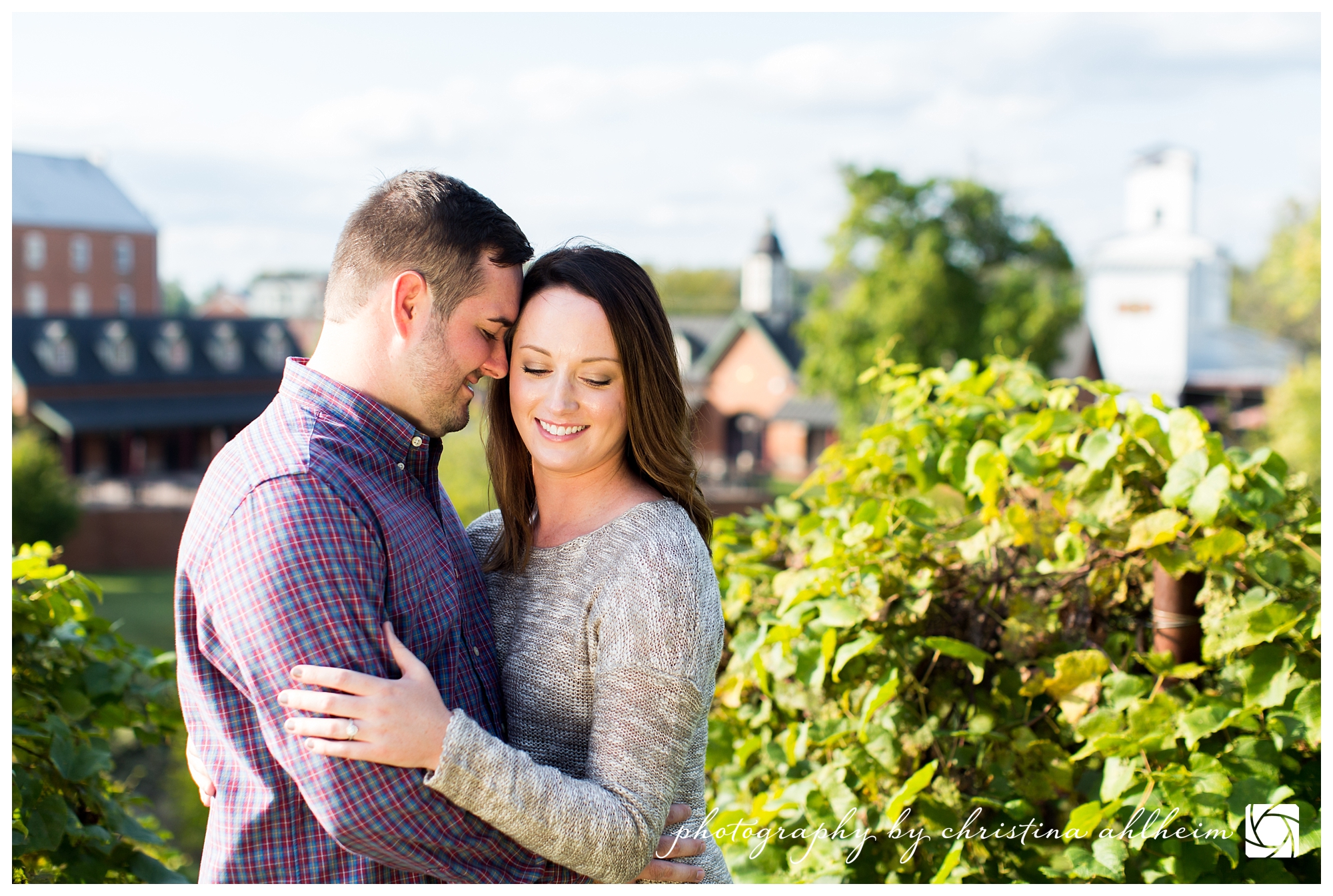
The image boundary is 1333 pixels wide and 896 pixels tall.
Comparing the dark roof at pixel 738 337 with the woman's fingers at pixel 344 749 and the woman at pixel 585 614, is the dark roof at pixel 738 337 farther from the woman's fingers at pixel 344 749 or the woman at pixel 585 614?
the woman's fingers at pixel 344 749

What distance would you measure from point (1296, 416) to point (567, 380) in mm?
27406

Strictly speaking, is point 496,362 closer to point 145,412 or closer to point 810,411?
point 810,411

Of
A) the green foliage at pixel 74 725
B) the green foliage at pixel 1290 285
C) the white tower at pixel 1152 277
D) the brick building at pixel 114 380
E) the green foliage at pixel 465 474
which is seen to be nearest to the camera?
the green foliage at pixel 74 725

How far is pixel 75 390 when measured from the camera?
32.2 m

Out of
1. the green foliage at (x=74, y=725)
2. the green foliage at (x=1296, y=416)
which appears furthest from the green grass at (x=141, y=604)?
the green foliage at (x=1296, y=416)

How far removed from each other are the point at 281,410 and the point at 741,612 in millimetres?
1396

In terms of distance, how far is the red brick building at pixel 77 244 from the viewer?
1615 inches

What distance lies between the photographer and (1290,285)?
137ft

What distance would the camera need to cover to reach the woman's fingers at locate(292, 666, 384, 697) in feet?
4.91

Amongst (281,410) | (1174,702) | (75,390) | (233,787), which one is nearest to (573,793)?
(233,787)

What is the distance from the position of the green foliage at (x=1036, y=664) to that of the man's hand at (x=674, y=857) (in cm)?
50

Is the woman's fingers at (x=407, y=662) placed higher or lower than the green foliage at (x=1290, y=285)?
lower

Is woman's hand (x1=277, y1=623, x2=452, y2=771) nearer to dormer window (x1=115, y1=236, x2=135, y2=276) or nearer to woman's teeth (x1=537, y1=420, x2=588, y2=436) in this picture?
woman's teeth (x1=537, y1=420, x2=588, y2=436)

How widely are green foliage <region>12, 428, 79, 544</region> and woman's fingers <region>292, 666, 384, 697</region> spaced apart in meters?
23.6
